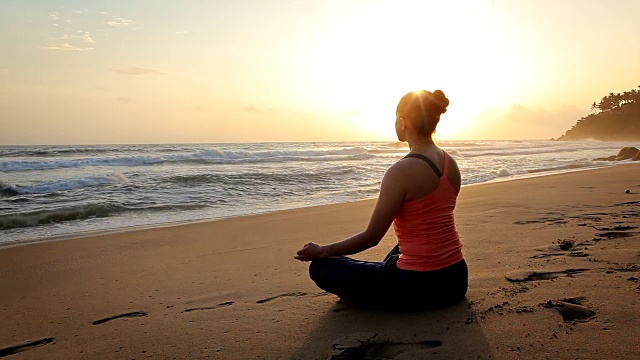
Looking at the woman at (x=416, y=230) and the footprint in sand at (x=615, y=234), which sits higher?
the woman at (x=416, y=230)

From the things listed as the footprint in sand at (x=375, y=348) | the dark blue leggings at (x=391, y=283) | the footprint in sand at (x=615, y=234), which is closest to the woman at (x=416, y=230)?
the dark blue leggings at (x=391, y=283)

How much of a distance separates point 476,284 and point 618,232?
2.27 meters

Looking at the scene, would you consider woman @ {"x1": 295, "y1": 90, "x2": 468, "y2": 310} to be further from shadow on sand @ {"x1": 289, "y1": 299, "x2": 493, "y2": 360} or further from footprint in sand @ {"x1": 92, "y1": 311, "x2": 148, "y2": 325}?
footprint in sand @ {"x1": 92, "y1": 311, "x2": 148, "y2": 325}

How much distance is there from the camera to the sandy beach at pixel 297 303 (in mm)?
2324

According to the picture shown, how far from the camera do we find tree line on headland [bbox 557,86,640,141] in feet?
253

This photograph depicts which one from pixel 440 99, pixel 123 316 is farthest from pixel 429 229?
pixel 123 316

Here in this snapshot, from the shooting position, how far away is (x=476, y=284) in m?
3.25

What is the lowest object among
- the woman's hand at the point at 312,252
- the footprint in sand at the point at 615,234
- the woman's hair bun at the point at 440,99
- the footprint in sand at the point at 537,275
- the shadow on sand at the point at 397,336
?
the shadow on sand at the point at 397,336

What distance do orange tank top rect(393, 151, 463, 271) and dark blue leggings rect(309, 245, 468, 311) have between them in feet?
0.20

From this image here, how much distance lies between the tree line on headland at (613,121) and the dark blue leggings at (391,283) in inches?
3410

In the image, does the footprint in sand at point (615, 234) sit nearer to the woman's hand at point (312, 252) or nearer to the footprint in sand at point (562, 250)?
the footprint in sand at point (562, 250)

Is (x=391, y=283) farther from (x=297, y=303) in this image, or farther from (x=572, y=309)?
(x=572, y=309)

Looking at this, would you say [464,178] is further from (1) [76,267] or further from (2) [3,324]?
(2) [3,324]

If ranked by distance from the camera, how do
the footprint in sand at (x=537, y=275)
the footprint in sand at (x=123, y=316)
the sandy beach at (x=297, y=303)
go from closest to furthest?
the sandy beach at (x=297, y=303) < the footprint in sand at (x=123, y=316) < the footprint in sand at (x=537, y=275)
